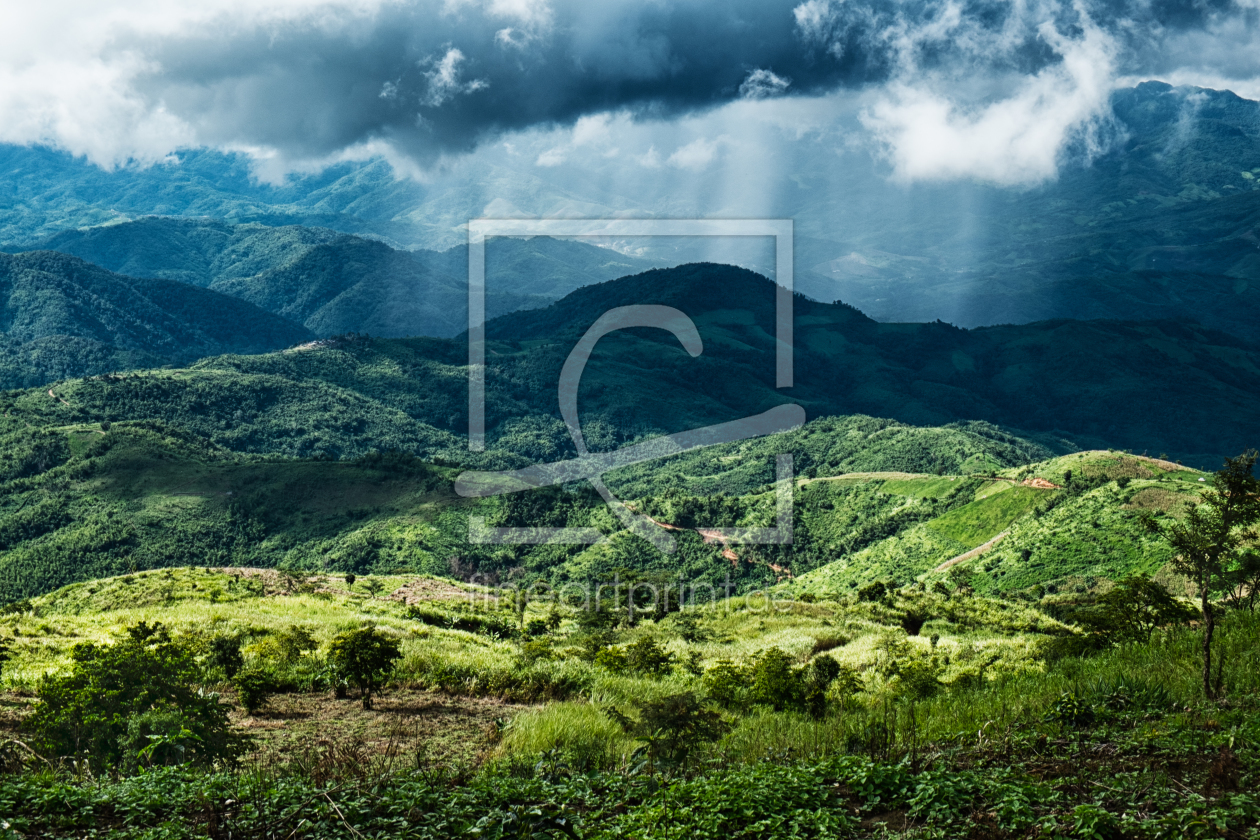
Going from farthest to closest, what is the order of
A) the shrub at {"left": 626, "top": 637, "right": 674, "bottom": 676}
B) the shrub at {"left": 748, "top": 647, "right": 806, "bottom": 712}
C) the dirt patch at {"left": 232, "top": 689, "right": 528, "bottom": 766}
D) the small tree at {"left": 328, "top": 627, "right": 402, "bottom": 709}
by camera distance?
the shrub at {"left": 626, "top": 637, "right": 674, "bottom": 676} → the shrub at {"left": 748, "top": 647, "right": 806, "bottom": 712} → the small tree at {"left": 328, "top": 627, "right": 402, "bottom": 709} → the dirt patch at {"left": 232, "top": 689, "right": 528, "bottom": 766}

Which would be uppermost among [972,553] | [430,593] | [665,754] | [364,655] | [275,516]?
[665,754]

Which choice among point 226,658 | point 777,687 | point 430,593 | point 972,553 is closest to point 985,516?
point 972,553

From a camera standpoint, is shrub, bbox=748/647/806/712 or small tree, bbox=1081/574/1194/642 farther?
small tree, bbox=1081/574/1194/642

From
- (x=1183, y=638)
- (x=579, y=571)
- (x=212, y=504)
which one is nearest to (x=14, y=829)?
(x=1183, y=638)

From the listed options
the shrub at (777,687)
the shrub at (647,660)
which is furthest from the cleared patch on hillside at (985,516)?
the shrub at (777,687)

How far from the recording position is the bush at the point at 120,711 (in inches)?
375

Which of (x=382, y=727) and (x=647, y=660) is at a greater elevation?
(x=382, y=727)

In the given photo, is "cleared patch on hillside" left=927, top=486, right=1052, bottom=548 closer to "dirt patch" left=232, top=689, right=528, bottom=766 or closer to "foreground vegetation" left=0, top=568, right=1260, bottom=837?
"foreground vegetation" left=0, top=568, right=1260, bottom=837

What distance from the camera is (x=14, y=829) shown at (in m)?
7.19

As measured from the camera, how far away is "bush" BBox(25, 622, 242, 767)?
9523 millimetres

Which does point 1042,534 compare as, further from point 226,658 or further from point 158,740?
point 158,740

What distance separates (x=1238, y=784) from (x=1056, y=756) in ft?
5.40

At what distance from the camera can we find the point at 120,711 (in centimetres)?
989

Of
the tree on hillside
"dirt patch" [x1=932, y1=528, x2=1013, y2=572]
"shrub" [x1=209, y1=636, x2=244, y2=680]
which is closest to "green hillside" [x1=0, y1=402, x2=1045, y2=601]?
"dirt patch" [x1=932, y1=528, x2=1013, y2=572]
